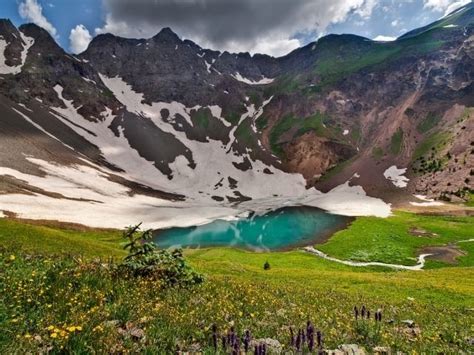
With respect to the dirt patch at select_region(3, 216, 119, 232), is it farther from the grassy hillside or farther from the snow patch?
the snow patch

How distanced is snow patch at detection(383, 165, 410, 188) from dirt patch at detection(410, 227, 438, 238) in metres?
68.1

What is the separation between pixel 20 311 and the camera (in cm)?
819

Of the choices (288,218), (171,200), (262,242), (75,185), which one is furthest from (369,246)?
(75,185)

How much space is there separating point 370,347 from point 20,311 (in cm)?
859

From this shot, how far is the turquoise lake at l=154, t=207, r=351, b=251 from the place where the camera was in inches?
3361

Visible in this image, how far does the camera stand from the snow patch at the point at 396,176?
153m

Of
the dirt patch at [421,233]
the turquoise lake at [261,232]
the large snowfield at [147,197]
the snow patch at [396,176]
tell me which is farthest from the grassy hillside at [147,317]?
the snow patch at [396,176]

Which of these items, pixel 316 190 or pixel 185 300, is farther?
pixel 316 190

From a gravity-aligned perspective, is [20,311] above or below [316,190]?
below

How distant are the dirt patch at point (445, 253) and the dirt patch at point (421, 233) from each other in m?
8.85

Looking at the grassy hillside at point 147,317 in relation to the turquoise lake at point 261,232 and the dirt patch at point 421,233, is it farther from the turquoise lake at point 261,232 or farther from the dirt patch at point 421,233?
the dirt patch at point 421,233

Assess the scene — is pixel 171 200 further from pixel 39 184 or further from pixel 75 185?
pixel 39 184

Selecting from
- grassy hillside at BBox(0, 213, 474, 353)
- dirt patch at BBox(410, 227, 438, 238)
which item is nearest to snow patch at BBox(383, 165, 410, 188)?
dirt patch at BBox(410, 227, 438, 238)

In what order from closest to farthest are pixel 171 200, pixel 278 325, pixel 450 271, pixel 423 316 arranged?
pixel 278 325, pixel 423 316, pixel 450 271, pixel 171 200
